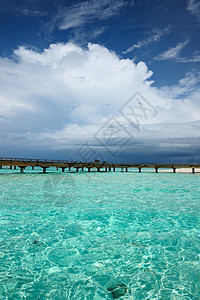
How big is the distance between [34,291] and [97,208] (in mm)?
7583

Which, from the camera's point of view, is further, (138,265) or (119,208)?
(119,208)

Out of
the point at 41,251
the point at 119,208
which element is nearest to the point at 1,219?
the point at 41,251

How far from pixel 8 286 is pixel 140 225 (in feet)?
19.6

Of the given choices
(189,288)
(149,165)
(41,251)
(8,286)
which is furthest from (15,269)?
(149,165)

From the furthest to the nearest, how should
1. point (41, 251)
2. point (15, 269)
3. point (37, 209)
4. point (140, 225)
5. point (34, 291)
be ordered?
1. point (37, 209)
2. point (140, 225)
3. point (41, 251)
4. point (15, 269)
5. point (34, 291)

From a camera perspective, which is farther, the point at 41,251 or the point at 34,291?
the point at 41,251

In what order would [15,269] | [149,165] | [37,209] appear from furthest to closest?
[149,165], [37,209], [15,269]

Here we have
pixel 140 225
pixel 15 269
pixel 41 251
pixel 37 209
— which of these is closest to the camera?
pixel 15 269

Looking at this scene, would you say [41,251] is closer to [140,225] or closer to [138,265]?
[138,265]

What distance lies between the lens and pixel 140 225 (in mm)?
8547

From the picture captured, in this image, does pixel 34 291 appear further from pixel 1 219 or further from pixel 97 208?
pixel 97 208

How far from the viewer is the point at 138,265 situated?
17.2ft

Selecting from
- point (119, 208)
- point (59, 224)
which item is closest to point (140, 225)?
point (119, 208)

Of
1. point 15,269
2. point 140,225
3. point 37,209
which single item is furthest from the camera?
point 37,209
